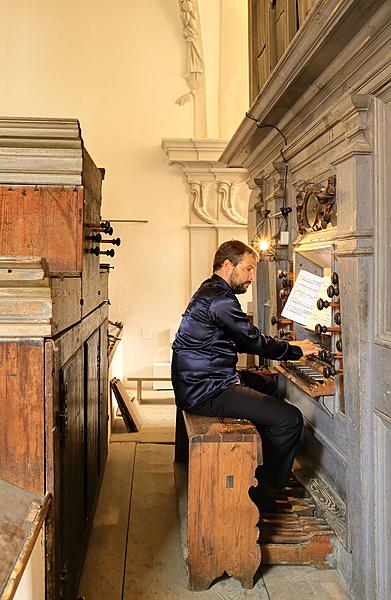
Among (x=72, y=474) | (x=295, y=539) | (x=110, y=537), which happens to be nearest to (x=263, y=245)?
(x=295, y=539)

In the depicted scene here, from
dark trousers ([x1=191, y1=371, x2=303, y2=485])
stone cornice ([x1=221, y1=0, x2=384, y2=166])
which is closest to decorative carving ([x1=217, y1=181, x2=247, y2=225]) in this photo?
stone cornice ([x1=221, y1=0, x2=384, y2=166])

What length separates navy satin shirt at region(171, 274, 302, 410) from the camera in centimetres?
348

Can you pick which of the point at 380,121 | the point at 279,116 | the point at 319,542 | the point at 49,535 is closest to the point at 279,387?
the point at 319,542

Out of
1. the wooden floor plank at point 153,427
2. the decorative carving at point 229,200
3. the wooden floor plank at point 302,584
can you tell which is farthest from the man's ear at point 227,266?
the decorative carving at point 229,200

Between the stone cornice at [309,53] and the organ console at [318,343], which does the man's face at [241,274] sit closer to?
the organ console at [318,343]

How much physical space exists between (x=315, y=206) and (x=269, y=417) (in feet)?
4.26

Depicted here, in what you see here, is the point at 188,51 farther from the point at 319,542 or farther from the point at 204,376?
the point at 319,542

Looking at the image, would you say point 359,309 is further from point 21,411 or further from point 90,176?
point 90,176

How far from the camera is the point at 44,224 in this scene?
2.92m

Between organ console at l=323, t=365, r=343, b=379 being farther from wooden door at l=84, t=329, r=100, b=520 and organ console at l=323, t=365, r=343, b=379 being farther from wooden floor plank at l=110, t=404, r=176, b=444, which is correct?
wooden floor plank at l=110, t=404, r=176, b=444

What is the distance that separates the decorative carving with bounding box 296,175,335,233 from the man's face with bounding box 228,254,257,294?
42 centimetres

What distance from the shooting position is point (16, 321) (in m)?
1.88

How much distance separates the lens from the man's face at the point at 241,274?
3744 millimetres

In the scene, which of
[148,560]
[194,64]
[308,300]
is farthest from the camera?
[194,64]
